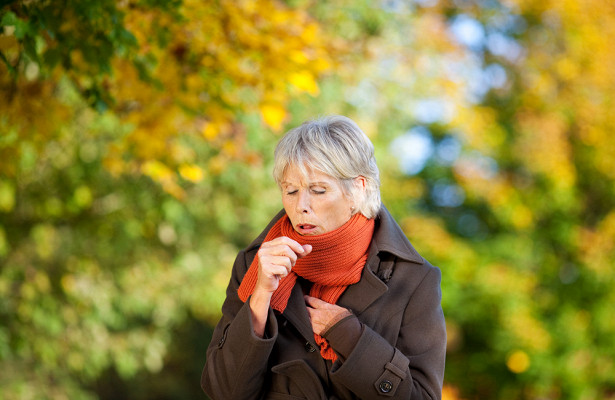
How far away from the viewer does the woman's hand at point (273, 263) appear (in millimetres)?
1897

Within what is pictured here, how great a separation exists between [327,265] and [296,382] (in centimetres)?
35

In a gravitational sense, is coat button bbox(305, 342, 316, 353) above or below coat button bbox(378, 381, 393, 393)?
below

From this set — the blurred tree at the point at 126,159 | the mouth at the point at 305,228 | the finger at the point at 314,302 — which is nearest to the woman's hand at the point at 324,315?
the finger at the point at 314,302

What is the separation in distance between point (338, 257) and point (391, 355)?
323mm

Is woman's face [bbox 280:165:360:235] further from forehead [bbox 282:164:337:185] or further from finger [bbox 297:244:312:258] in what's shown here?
finger [bbox 297:244:312:258]

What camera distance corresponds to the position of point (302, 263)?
209 centimetres

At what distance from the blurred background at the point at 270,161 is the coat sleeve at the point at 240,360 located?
59.0 inches

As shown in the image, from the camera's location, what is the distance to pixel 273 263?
1.90m

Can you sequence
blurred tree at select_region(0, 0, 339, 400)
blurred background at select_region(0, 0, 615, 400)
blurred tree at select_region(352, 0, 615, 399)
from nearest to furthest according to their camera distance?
1. blurred tree at select_region(0, 0, 339, 400)
2. blurred background at select_region(0, 0, 615, 400)
3. blurred tree at select_region(352, 0, 615, 399)

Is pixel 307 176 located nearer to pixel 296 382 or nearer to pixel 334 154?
pixel 334 154

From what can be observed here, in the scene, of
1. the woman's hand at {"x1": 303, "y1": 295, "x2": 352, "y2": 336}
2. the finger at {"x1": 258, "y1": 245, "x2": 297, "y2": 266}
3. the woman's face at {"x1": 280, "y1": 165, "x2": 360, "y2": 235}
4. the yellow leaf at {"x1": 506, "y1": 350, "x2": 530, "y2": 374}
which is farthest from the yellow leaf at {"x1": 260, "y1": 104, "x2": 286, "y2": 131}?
the yellow leaf at {"x1": 506, "y1": 350, "x2": 530, "y2": 374}

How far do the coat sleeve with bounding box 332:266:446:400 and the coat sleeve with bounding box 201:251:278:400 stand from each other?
0.21 meters

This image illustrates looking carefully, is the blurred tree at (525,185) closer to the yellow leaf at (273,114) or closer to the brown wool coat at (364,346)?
the yellow leaf at (273,114)

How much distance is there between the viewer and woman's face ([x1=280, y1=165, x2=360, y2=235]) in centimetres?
203
